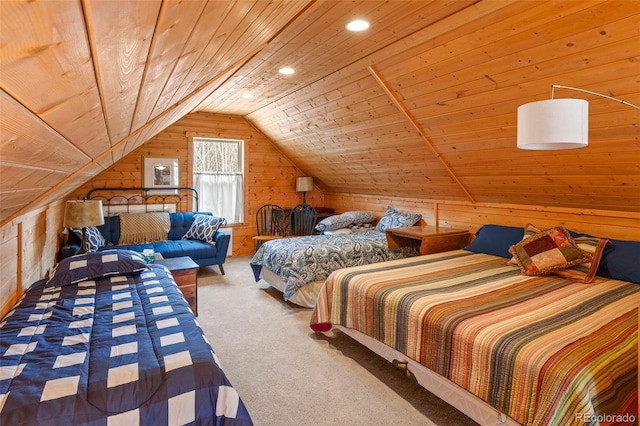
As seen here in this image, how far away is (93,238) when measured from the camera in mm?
4219

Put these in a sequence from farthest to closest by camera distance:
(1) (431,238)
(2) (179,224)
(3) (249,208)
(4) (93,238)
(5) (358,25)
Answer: (3) (249,208), (2) (179,224), (4) (93,238), (1) (431,238), (5) (358,25)

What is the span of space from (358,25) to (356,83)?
3.53ft

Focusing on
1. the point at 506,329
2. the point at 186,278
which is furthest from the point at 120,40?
the point at 186,278

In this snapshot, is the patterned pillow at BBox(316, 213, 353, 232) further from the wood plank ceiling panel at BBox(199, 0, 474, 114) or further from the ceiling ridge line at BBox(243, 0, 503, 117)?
the wood plank ceiling panel at BBox(199, 0, 474, 114)

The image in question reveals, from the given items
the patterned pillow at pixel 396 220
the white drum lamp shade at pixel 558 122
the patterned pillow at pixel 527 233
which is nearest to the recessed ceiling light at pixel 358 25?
the white drum lamp shade at pixel 558 122

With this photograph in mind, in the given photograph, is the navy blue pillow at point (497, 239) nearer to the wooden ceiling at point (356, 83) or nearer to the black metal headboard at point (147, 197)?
the wooden ceiling at point (356, 83)

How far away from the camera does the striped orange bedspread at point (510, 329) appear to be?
1.55 meters

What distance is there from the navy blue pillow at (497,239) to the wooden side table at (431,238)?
31 centimetres

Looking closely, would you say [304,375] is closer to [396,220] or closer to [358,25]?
[358,25]

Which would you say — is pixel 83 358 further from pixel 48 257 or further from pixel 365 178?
pixel 365 178

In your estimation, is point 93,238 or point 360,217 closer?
point 93,238

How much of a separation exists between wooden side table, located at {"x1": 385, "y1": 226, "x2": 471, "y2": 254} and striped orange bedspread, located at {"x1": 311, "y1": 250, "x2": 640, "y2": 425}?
0.80 m

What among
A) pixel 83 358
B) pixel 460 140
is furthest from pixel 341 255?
pixel 83 358

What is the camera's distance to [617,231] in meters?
3.17
